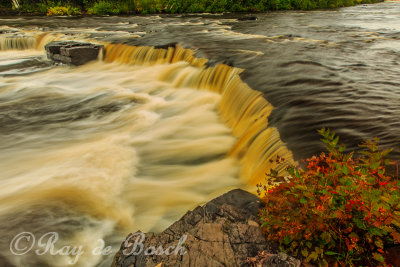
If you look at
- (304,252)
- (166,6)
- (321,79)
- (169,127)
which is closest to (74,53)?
(169,127)

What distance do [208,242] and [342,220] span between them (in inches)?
45.4

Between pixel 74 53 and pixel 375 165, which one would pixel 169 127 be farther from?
pixel 74 53

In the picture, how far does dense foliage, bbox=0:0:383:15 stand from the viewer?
3338cm

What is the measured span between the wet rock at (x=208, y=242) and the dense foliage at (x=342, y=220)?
0.20 meters

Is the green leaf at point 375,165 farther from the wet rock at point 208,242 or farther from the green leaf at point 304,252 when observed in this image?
the wet rock at point 208,242

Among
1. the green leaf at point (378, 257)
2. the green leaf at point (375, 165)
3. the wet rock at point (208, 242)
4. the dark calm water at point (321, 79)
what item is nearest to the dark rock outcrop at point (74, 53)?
the dark calm water at point (321, 79)

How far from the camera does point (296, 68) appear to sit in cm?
814

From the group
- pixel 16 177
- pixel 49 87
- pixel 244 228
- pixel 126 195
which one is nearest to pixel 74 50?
pixel 49 87

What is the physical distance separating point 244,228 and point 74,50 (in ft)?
44.2

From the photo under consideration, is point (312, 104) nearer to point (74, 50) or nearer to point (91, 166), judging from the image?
point (91, 166)

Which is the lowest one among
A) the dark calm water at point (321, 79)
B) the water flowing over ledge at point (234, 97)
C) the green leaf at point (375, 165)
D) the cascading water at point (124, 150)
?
the cascading water at point (124, 150)

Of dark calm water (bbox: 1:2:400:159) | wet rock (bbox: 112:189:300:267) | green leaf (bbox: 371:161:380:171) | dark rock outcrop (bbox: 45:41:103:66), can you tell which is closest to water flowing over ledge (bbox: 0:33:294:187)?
dark calm water (bbox: 1:2:400:159)

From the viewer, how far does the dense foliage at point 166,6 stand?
33.4m

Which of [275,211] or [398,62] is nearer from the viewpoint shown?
[275,211]
